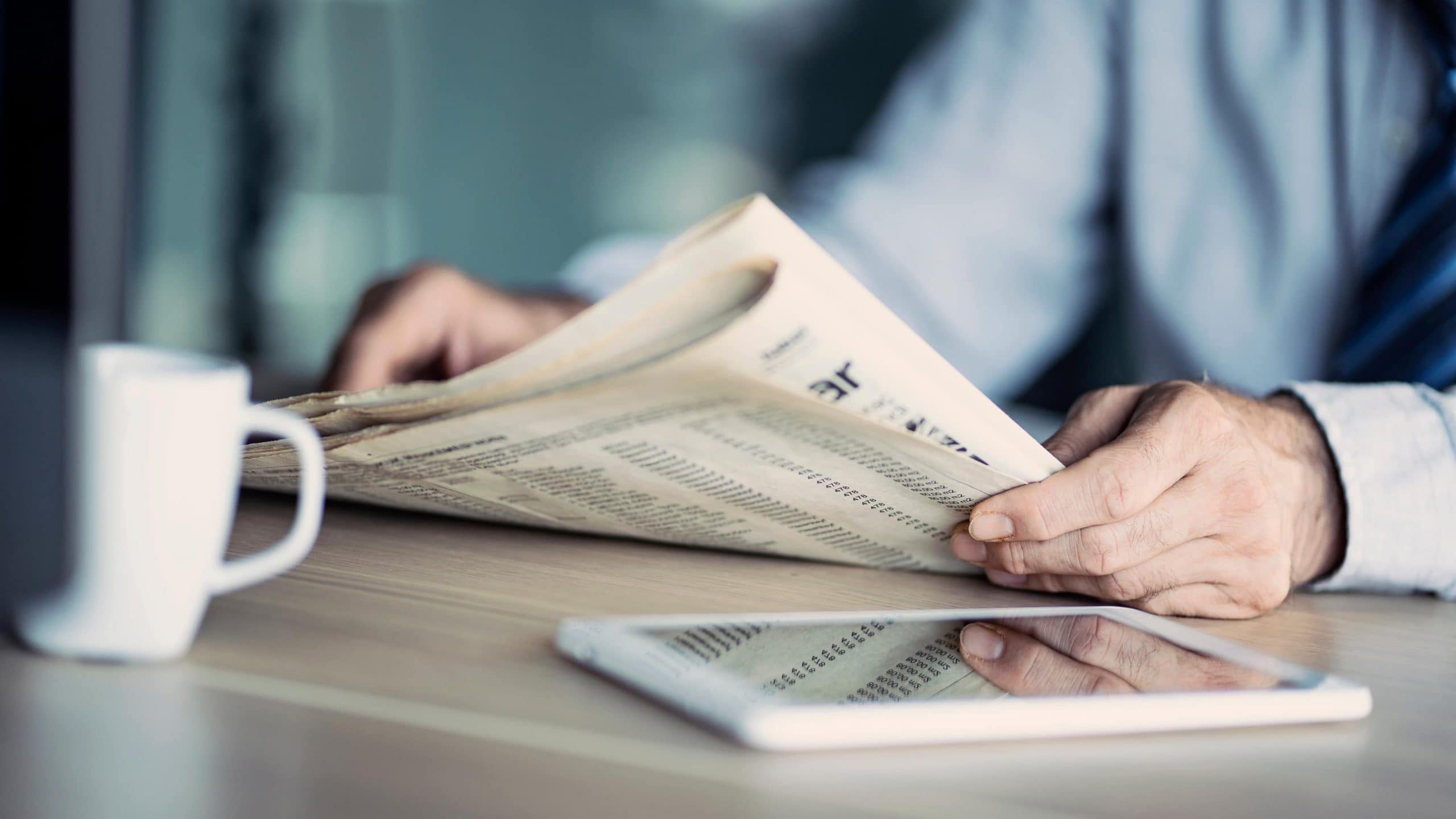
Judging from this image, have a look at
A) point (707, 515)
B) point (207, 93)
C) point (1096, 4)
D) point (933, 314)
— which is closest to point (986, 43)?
point (1096, 4)

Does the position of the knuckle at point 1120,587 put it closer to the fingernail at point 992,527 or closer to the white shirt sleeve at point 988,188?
the fingernail at point 992,527

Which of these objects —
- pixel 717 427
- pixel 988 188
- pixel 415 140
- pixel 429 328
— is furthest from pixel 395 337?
pixel 415 140

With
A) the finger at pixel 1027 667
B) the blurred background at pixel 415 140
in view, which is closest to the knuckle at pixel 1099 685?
the finger at pixel 1027 667

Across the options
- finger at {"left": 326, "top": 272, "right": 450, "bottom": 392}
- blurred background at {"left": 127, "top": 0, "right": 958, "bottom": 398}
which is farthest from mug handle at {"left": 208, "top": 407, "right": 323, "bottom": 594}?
blurred background at {"left": 127, "top": 0, "right": 958, "bottom": 398}

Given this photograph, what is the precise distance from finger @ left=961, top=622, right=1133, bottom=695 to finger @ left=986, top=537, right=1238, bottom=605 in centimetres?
10

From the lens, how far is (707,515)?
44cm

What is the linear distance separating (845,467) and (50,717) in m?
0.25

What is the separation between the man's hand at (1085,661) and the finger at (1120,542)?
0.05m

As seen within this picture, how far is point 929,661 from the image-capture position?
0.31 meters

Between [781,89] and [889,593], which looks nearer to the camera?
[889,593]

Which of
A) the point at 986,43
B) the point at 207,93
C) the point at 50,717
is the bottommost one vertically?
the point at 207,93

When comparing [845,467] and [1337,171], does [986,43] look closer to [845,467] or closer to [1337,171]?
[1337,171]

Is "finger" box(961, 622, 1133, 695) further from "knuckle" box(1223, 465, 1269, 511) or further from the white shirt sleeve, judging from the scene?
the white shirt sleeve

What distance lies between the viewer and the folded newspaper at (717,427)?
12.6 inches
